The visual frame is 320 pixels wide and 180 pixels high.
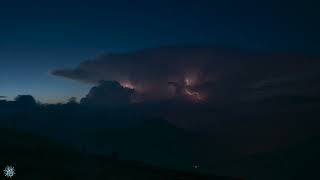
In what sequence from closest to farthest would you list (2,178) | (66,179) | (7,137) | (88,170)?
(2,178), (66,179), (88,170), (7,137)

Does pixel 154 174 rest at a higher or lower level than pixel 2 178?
higher

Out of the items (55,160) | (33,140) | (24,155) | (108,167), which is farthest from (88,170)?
(33,140)

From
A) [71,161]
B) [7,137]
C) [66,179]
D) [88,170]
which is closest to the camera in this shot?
[66,179]

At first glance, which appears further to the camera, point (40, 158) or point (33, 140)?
point (33, 140)

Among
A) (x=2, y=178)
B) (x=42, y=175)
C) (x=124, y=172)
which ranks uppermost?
(x=124, y=172)

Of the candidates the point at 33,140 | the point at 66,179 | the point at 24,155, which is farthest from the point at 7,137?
the point at 66,179

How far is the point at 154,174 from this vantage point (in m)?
118

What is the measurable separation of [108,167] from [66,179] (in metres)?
19.8

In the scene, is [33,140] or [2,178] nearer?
[2,178]

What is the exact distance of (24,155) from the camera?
433 feet

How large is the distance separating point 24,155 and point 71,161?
14558mm

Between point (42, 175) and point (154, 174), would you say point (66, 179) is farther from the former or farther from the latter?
point (154, 174)

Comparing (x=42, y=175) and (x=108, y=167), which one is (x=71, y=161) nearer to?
(x=108, y=167)

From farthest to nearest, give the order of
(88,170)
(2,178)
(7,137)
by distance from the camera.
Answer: (7,137)
(88,170)
(2,178)
